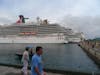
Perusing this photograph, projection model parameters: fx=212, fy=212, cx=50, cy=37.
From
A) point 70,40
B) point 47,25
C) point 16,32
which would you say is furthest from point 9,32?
point 70,40

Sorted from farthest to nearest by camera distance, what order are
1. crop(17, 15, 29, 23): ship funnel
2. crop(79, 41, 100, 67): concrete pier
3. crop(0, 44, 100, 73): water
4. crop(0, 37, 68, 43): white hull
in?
crop(17, 15, 29, 23): ship funnel < crop(0, 37, 68, 43): white hull < crop(79, 41, 100, 67): concrete pier < crop(0, 44, 100, 73): water

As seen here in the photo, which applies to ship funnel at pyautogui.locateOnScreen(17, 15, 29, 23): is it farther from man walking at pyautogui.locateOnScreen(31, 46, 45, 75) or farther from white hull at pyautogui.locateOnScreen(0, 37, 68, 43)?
man walking at pyautogui.locateOnScreen(31, 46, 45, 75)

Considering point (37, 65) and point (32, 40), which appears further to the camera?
point (32, 40)

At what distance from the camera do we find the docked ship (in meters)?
85.0

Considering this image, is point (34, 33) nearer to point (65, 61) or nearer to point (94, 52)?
point (65, 61)

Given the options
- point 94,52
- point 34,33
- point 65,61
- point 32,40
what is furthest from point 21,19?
point 94,52

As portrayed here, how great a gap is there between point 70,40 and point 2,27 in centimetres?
3151

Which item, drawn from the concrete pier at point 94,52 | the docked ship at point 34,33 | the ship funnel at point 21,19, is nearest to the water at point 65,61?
the concrete pier at point 94,52

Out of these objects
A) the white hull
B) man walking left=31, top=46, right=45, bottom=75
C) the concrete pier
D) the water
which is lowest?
the water

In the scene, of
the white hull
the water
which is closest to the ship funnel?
the white hull

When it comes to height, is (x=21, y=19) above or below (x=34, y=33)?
above

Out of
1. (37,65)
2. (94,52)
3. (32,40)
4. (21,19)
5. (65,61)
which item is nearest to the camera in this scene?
(37,65)

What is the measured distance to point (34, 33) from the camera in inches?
3332

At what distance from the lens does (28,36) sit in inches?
3433
